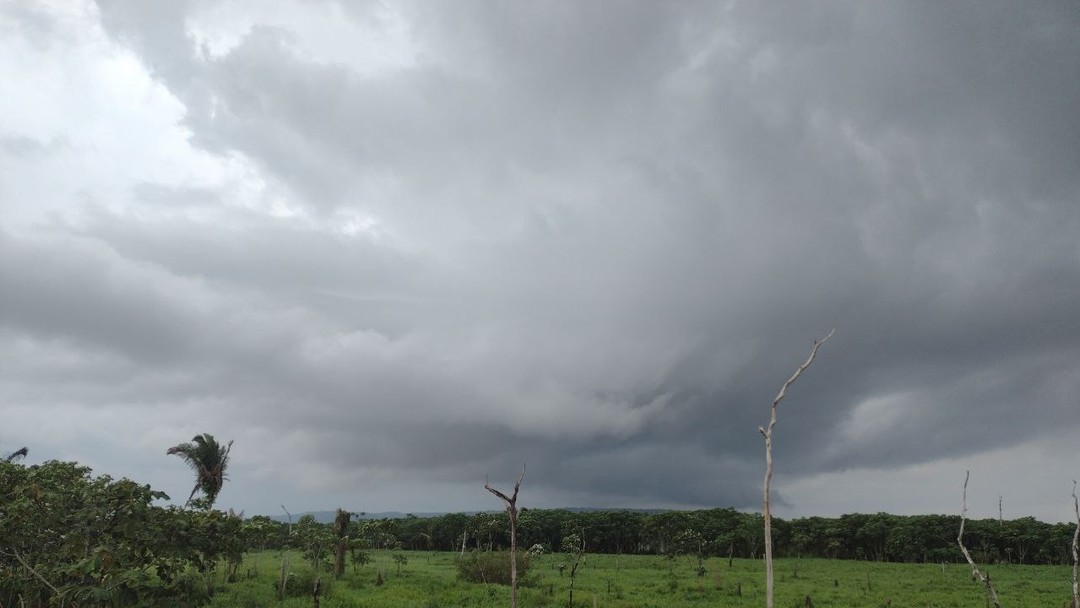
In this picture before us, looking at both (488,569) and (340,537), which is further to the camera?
(488,569)

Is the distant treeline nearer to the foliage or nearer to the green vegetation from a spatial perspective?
the green vegetation

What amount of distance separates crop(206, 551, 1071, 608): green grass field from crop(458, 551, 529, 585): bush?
168cm

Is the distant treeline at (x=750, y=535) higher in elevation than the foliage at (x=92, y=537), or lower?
lower

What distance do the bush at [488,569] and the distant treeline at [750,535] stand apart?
922 inches

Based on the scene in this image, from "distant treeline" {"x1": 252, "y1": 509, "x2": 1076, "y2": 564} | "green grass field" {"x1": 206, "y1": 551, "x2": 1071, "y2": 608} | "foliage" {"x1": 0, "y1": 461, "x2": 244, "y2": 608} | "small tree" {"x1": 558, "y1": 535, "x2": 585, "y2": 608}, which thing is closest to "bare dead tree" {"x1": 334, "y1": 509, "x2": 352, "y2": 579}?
"green grass field" {"x1": 206, "y1": 551, "x2": 1071, "y2": 608}

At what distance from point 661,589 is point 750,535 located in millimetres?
49229

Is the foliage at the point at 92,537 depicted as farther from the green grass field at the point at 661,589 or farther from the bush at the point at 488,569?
the bush at the point at 488,569

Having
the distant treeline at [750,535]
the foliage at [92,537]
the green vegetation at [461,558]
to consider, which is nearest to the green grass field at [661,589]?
the green vegetation at [461,558]

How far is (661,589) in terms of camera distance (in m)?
49.0

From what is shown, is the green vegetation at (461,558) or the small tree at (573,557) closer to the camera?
the green vegetation at (461,558)

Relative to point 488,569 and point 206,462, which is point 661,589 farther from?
point 206,462

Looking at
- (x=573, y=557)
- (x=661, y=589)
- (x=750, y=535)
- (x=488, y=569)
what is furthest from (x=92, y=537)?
(x=750, y=535)

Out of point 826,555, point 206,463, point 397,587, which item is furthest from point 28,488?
point 826,555

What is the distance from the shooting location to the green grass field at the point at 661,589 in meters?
41.3
